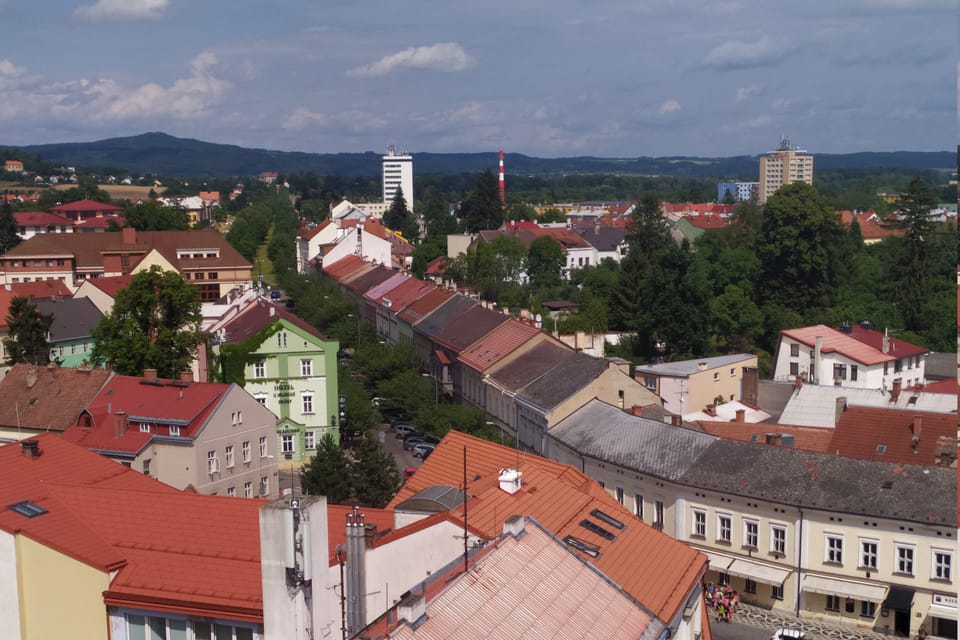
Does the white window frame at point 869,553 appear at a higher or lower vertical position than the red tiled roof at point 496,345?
lower

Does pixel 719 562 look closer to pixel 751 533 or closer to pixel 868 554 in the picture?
pixel 751 533

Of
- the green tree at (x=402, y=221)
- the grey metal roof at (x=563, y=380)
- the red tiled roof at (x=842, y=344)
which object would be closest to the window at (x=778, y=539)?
the grey metal roof at (x=563, y=380)

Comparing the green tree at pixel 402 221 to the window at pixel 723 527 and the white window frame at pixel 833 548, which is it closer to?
the window at pixel 723 527

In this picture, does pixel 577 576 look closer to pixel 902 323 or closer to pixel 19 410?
pixel 19 410

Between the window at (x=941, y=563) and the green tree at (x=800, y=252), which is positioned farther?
the green tree at (x=800, y=252)

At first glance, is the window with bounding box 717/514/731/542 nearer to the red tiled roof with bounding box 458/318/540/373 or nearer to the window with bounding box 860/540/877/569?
the window with bounding box 860/540/877/569

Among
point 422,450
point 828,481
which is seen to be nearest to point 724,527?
point 828,481

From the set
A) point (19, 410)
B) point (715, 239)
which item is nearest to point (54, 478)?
point (19, 410)

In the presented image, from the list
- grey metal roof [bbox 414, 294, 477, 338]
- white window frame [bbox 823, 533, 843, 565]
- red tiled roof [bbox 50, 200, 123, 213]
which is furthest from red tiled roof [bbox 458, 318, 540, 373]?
red tiled roof [bbox 50, 200, 123, 213]
